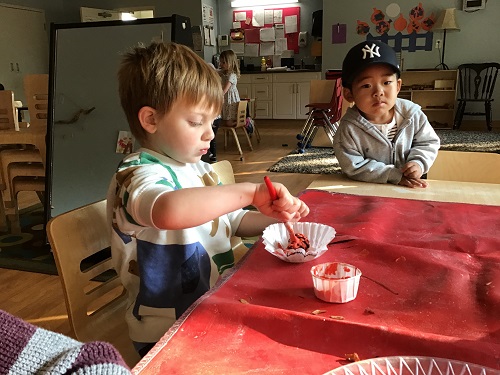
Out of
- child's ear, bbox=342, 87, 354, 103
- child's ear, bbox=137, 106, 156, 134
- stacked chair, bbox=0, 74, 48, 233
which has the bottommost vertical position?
stacked chair, bbox=0, 74, 48, 233

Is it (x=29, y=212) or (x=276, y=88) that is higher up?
(x=276, y=88)

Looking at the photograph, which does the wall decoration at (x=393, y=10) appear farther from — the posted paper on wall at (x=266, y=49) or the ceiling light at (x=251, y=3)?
the posted paper on wall at (x=266, y=49)

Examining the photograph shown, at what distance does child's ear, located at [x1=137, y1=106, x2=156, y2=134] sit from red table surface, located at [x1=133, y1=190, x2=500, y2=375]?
1.01ft

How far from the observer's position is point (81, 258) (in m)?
0.93

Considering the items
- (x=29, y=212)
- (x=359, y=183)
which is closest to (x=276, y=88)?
(x=29, y=212)

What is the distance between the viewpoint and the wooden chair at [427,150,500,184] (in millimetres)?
1559

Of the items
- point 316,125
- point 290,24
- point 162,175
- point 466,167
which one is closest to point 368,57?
point 466,167

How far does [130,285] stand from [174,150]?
0.29 meters

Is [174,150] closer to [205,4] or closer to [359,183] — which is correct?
[359,183]

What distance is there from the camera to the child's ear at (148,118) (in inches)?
33.0

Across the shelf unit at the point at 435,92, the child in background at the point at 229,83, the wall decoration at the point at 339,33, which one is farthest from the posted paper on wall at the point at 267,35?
the child in background at the point at 229,83

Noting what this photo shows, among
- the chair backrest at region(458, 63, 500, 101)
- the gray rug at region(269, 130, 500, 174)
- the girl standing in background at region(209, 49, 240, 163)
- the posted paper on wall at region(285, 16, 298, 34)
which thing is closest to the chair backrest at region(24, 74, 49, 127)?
the gray rug at region(269, 130, 500, 174)

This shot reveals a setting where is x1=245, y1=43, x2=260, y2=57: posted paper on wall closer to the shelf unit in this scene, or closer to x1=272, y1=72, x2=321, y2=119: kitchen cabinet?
x1=272, y1=72, x2=321, y2=119: kitchen cabinet

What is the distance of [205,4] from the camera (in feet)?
26.1
